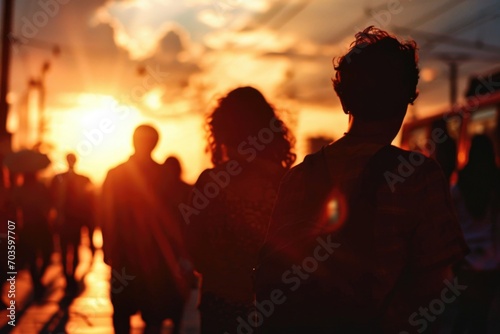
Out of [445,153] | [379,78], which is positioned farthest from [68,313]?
[379,78]

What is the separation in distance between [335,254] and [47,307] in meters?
10.5

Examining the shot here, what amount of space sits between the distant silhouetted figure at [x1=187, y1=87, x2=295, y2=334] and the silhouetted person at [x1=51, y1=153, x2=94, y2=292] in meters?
9.89

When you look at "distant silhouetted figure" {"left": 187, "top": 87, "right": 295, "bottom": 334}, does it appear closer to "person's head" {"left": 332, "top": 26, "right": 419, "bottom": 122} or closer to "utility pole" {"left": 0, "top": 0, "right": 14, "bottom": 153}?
"person's head" {"left": 332, "top": 26, "right": 419, "bottom": 122}

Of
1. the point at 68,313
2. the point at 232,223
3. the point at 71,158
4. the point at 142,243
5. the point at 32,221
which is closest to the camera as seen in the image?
the point at 232,223

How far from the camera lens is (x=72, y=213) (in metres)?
14.7

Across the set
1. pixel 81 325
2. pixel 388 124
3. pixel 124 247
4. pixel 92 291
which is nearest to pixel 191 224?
pixel 124 247

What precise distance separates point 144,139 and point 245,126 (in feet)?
6.34

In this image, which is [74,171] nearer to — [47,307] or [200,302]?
[47,307]

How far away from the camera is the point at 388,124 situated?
2.78m

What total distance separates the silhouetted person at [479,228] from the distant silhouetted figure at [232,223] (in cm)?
316

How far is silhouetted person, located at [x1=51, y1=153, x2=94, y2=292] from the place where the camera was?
47.9 feet

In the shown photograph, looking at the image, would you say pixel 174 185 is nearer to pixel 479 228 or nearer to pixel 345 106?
pixel 479 228

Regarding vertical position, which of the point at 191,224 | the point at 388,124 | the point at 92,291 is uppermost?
the point at 388,124

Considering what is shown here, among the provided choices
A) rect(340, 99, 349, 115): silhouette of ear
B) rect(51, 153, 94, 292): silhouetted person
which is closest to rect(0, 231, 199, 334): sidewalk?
rect(51, 153, 94, 292): silhouetted person
